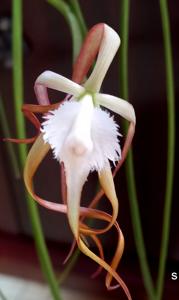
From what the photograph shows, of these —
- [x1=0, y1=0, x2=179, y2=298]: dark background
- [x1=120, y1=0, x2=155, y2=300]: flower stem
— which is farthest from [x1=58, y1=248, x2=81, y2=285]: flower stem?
[x1=0, y1=0, x2=179, y2=298]: dark background

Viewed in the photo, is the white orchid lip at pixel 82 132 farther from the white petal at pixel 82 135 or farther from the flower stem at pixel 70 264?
the flower stem at pixel 70 264

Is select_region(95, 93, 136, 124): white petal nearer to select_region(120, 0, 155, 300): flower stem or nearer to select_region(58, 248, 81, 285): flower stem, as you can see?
select_region(120, 0, 155, 300): flower stem

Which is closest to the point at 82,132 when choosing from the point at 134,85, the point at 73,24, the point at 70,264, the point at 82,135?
the point at 82,135

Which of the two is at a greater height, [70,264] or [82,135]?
[82,135]

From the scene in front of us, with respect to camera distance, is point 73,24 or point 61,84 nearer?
point 61,84

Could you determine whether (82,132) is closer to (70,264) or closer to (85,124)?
(85,124)

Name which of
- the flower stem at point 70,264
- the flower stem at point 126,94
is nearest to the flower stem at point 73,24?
the flower stem at point 126,94
